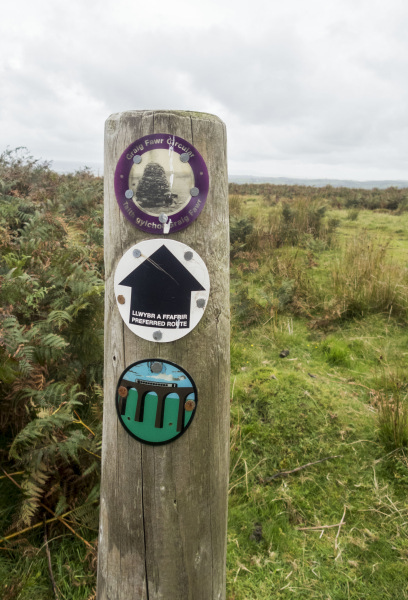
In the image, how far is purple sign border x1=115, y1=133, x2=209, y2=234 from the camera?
1.16m

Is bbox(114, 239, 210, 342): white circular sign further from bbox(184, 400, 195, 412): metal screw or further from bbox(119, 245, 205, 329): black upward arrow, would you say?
bbox(184, 400, 195, 412): metal screw

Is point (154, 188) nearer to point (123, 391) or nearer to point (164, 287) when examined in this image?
point (164, 287)

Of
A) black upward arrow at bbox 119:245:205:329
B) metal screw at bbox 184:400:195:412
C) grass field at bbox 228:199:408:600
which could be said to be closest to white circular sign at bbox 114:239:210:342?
black upward arrow at bbox 119:245:205:329

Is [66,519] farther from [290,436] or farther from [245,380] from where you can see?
[245,380]

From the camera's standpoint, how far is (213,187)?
3.96 feet

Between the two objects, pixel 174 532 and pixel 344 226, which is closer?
pixel 174 532

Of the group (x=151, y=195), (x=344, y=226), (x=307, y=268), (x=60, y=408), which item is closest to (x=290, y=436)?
(x=60, y=408)

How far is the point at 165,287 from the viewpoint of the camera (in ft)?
3.94

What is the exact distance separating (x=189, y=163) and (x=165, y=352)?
578 millimetres

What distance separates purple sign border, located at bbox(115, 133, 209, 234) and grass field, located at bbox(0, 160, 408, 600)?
118 centimetres

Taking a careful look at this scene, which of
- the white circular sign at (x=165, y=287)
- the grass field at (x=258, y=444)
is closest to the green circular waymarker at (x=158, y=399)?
the white circular sign at (x=165, y=287)

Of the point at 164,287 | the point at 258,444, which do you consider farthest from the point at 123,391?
the point at 258,444

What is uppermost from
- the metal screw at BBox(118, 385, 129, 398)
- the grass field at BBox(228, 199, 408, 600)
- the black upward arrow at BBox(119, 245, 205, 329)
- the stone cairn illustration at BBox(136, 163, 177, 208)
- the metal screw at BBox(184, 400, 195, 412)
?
the stone cairn illustration at BBox(136, 163, 177, 208)

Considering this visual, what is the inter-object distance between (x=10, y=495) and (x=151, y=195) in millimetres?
2027
